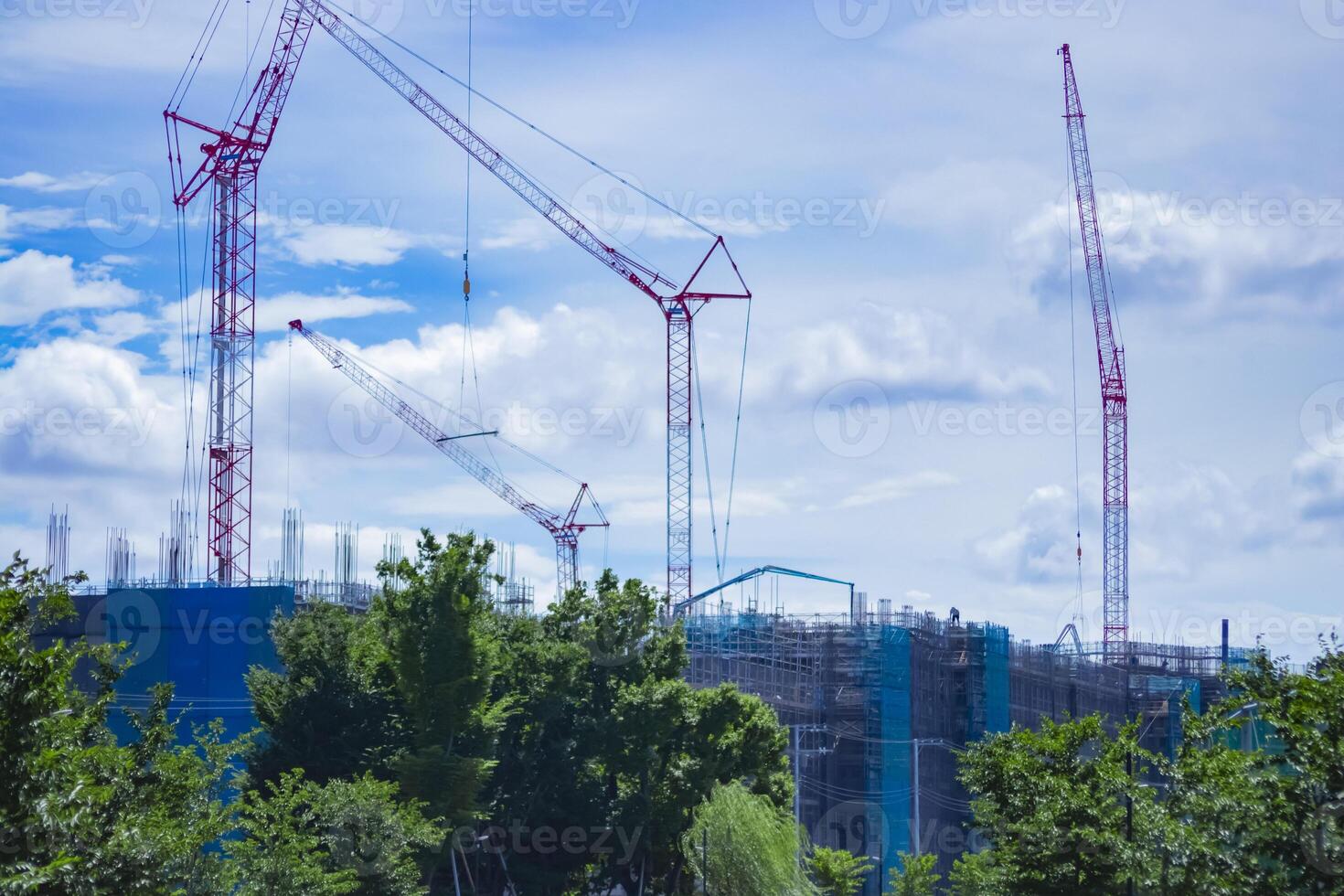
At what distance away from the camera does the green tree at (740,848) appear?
58.6 m

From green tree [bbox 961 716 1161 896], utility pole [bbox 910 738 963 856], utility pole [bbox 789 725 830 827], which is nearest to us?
green tree [bbox 961 716 1161 896]

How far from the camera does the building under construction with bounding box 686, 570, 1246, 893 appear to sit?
87.6 m

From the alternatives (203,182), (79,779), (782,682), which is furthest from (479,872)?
(203,182)

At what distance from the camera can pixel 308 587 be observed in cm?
8044

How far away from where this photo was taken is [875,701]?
291 feet

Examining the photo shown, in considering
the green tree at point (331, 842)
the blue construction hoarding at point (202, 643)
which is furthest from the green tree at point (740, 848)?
the blue construction hoarding at point (202, 643)

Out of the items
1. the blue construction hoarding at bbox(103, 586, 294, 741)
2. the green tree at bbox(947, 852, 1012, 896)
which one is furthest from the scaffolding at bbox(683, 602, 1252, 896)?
the blue construction hoarding at bbox(103, 586, 294, 741)

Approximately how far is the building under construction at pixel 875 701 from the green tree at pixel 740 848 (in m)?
19.4

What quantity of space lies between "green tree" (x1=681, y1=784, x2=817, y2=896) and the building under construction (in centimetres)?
1937

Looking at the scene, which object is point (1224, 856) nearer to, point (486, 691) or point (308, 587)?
point (486, 691)

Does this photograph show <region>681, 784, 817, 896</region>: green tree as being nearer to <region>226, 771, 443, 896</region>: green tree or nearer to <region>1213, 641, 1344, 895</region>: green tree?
<region>226, 771, 443, 896</region>: green tree

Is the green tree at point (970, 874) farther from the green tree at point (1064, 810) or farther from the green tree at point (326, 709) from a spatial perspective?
the green tree at point (326, 709)

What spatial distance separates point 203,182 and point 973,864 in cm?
6314

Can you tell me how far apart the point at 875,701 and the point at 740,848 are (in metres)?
31.4
